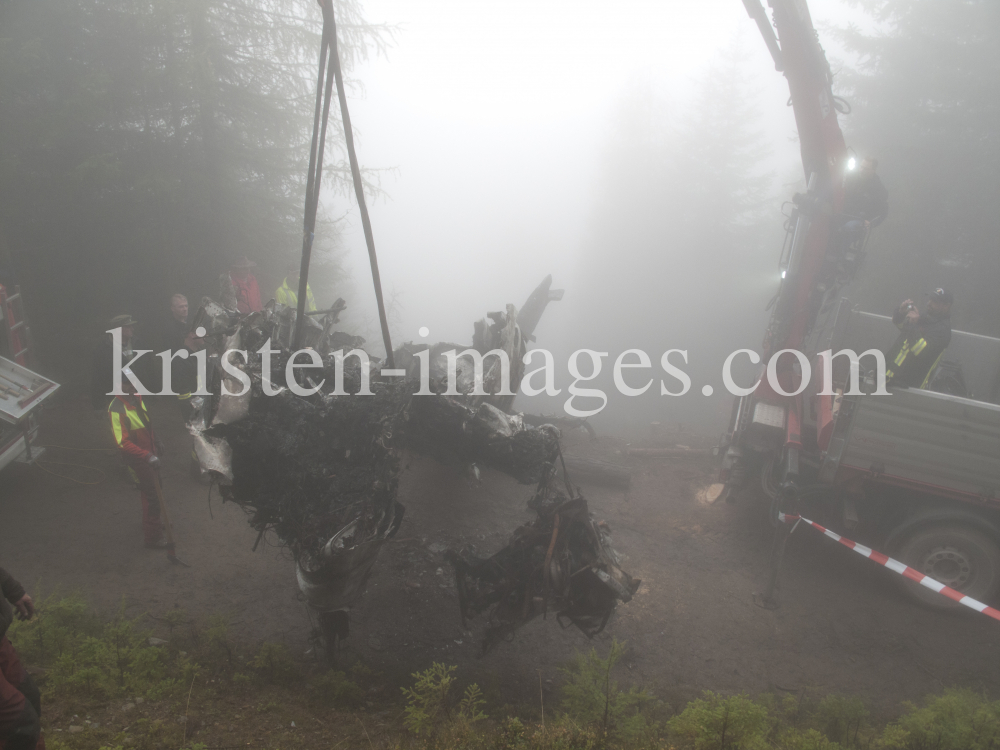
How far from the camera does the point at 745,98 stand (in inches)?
962

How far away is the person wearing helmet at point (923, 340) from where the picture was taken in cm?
614

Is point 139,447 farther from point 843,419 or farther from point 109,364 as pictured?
point 843,419

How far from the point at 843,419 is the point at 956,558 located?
5.88ft

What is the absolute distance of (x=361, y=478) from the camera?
4.02m

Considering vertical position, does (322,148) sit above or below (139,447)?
above

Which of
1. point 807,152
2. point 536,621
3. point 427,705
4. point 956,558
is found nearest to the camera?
point 427,705

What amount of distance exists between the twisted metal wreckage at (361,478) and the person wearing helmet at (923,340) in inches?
171

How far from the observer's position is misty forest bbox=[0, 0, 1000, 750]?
12.8 feet

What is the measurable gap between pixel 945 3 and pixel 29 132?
20.1 metres

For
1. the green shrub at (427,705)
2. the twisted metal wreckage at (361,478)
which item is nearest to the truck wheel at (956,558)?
the twisted metal wreckage at (361,478)

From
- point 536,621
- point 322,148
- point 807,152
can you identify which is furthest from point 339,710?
point 807,152

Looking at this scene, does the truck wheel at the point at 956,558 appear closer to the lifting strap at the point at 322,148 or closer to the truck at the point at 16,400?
the lifting strap at the point at 322,148

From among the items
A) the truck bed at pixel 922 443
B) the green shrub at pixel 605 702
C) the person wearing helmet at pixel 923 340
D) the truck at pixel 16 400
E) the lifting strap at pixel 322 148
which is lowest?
the green shrub at pixel 605 702

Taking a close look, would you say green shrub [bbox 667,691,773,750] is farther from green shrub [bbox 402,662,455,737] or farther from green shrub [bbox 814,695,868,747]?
green shrub [bbox 402,662,455,737]
